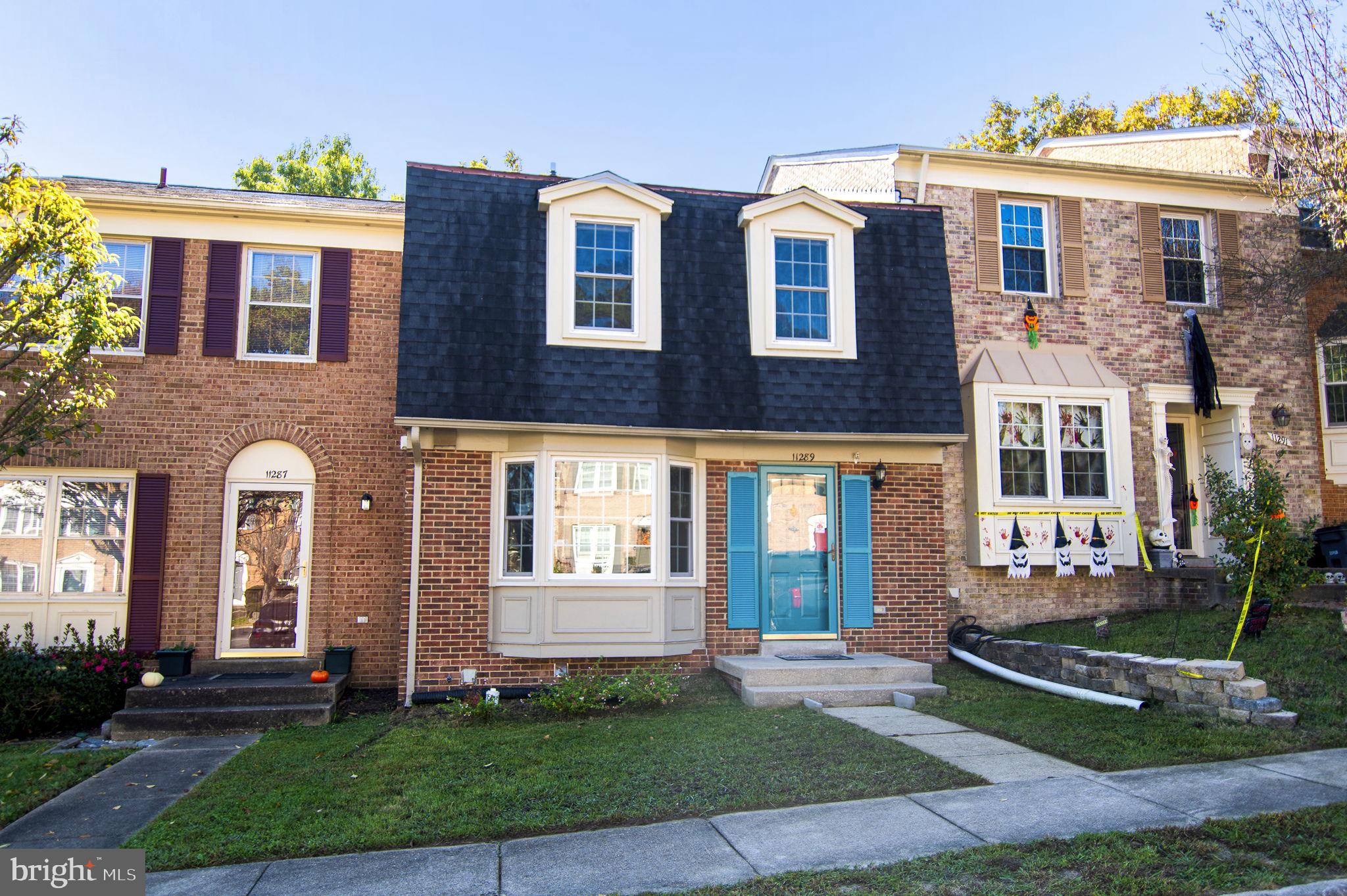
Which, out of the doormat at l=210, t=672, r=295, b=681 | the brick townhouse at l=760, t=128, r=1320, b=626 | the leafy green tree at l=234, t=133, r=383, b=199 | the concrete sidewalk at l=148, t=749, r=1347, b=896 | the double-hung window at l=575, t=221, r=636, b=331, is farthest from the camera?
the leafy green tree at l=234, t=133, r=383, b=199

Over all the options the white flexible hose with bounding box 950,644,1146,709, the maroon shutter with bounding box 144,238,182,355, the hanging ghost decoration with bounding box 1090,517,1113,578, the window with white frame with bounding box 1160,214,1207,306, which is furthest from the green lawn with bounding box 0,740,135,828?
the window with white frame with bounding box 1160,214,1207,306

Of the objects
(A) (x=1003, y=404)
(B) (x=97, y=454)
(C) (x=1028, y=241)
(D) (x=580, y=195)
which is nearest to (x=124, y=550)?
(B) (x=97, y=454)

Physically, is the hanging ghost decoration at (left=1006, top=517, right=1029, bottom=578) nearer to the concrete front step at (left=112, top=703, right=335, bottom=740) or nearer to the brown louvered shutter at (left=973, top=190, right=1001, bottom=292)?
the brown louvered shutter at (left=973, top=190, right=1001, bottom=292)

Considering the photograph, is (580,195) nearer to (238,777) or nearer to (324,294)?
(324,294)

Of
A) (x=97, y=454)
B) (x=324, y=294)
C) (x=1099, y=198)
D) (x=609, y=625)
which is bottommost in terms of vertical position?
(x=609, y=625)

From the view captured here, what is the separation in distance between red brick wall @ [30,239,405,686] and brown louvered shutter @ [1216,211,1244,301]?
1206 centimetres

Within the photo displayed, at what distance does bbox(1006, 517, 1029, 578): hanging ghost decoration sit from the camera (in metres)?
12.0

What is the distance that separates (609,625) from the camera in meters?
10.1

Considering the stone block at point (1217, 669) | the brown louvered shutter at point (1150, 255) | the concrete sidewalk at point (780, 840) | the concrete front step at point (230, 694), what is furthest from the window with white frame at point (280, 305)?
the brown louvered shutter at point (1150, 255)

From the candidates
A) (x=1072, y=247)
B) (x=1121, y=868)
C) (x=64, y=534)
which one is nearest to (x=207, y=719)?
(x=64, y=534)

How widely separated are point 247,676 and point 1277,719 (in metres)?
10.3

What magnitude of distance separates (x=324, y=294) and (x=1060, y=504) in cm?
1011

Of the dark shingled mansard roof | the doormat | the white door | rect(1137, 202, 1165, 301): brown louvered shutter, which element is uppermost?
rect(1137, 202, 1165, 301): brown louvered shutter

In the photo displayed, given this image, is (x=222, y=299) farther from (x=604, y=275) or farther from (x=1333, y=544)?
(x=1333, y=544)
